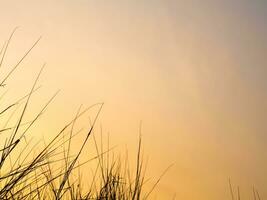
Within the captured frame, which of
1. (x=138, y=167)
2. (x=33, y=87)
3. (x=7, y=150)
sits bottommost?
(x=7, y=150)

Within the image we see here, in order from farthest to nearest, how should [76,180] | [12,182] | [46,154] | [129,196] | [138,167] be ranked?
[76,180], [129,196], [138,167], [46,154], [12,182]

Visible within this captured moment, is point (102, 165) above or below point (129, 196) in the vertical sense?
above

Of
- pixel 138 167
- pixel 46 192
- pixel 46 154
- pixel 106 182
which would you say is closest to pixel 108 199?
pixel 106 182

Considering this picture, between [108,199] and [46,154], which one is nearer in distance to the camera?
[46,154]

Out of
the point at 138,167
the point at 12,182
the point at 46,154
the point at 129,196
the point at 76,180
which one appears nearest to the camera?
the point at 12,182

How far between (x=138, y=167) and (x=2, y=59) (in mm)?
1405

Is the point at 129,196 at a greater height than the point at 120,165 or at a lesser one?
lesser

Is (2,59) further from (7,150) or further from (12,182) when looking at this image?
(12,182)

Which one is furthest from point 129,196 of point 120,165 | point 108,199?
point 120,165

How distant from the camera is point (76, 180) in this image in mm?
3189

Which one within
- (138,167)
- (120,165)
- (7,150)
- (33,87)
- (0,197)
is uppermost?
(120,165)

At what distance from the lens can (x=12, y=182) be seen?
1.44 meters

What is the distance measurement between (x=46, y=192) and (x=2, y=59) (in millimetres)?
1736

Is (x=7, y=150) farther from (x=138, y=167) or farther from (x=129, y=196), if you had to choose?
(x=129, y=196)
